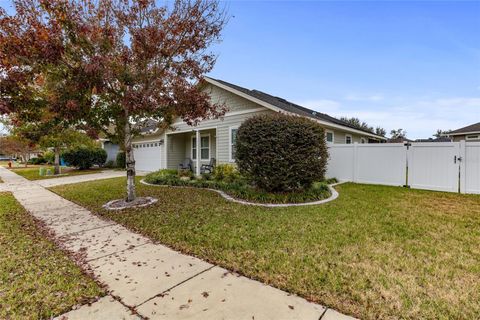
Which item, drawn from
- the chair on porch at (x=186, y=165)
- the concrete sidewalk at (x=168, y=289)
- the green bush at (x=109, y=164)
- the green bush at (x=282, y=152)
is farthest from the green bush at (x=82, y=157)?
the concrete sidewalk at (x=168, y=289)

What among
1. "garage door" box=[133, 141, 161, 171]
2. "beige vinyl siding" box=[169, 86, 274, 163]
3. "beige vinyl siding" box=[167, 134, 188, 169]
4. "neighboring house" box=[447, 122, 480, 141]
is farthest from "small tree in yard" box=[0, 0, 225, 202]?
"neighboring house" box=[447, 122, 480, 141]

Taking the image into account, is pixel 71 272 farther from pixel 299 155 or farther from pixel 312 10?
pixel 312 10

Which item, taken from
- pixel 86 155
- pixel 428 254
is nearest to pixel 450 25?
pixel 428 254

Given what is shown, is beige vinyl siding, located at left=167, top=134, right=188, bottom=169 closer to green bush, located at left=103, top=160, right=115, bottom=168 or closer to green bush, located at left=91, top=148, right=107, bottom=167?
green bush, located at left=91, top=148, right=107, bottom=167

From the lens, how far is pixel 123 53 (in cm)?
625

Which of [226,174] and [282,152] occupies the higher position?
[282,152]

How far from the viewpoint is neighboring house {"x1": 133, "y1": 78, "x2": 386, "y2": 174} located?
10.9 meters

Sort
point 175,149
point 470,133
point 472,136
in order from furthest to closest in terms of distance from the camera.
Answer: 1. point 472,136
2. point 470,133
3. point 175,149

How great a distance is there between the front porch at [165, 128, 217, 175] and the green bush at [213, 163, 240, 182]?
12.3ft

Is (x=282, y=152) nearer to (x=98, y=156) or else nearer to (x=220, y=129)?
(x=220, y=129)

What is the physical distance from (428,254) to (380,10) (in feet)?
32.5

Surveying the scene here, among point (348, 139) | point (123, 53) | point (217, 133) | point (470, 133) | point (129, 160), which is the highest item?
point (123, 53)

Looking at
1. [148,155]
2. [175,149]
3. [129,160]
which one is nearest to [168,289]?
[129,160]

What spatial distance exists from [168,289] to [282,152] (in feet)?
16.4
